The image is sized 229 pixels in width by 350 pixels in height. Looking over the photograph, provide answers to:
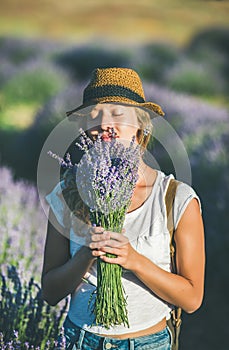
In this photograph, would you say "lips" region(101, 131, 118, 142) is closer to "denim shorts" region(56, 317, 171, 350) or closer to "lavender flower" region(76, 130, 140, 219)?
"lavender flower" region(76, 130, 140, 219)

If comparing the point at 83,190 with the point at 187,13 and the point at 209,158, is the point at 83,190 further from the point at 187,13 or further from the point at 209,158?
the point at 187,13

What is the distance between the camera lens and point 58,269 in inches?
72.4

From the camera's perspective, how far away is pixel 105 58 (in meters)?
4.48

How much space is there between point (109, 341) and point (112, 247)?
1.05 feet

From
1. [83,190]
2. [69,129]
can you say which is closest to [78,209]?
[83,190]

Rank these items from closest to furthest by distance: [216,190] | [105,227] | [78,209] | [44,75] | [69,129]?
[105,227], [78,209], [69,129], [216,190], [44,75]

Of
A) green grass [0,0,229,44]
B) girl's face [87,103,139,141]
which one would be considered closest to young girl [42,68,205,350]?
girl's face [87,103,139,141]

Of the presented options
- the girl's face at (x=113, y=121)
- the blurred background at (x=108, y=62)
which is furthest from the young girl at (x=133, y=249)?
the blurred background at (x=108, y=62)

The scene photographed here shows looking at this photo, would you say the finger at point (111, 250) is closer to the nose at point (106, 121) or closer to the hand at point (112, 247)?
the hand at point (112, 247)

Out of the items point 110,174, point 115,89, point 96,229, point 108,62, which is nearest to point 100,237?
point 96,229

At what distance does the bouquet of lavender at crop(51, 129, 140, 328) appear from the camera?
5.58ft

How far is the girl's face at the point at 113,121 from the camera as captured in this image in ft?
6.09

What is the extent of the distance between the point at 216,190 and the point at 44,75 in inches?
54.9

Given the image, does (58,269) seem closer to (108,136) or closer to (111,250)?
(111,250)
